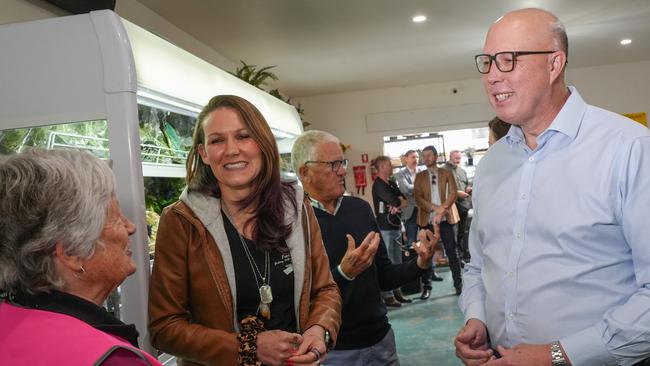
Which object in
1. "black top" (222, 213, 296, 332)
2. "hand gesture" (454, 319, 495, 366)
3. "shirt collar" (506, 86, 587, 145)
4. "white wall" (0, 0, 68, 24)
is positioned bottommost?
"hand gesture" (454, 319, 495, 366)

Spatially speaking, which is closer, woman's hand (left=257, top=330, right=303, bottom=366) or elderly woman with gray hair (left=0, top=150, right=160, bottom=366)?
elderly woman with gray hair (left=0, top=150, right=160, bottom=366)

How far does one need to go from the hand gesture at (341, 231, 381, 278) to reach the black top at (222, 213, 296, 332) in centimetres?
39

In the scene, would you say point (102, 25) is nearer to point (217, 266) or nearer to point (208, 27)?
point (217, 266)

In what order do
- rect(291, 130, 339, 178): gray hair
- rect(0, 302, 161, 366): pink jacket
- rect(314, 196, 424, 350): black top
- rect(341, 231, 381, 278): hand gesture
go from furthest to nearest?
rect(291, 130, 339, 178): gray hair
rect(314, 196, 424, 350): black top
rect(341, 231, 381, 278): hand gesture
rect(0, 302, 161, 366): pink jacket

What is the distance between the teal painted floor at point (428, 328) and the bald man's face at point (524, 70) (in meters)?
3.06

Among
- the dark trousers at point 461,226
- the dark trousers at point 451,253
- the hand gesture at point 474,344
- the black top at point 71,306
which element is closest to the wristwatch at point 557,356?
the hand gesture at point 474,344

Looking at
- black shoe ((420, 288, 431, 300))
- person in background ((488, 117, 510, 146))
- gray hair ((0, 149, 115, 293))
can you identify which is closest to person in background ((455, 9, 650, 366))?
gray hair ((0, 149, 115, 293))

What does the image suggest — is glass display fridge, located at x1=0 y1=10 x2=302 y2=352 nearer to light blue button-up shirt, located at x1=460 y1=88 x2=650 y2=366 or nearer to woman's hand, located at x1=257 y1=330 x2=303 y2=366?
woman's hand, located at x1=257 y1=330 x2=303 y2=366

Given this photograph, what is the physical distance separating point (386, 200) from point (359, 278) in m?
4.68

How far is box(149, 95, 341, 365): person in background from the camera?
1.54 m

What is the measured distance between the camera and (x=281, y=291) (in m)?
1.66

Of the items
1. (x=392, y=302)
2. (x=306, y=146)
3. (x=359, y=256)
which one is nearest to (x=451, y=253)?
(x=392, y=302)

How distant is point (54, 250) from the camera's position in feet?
3.59

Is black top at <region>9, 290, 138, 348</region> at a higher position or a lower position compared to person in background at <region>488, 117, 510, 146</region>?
lower
